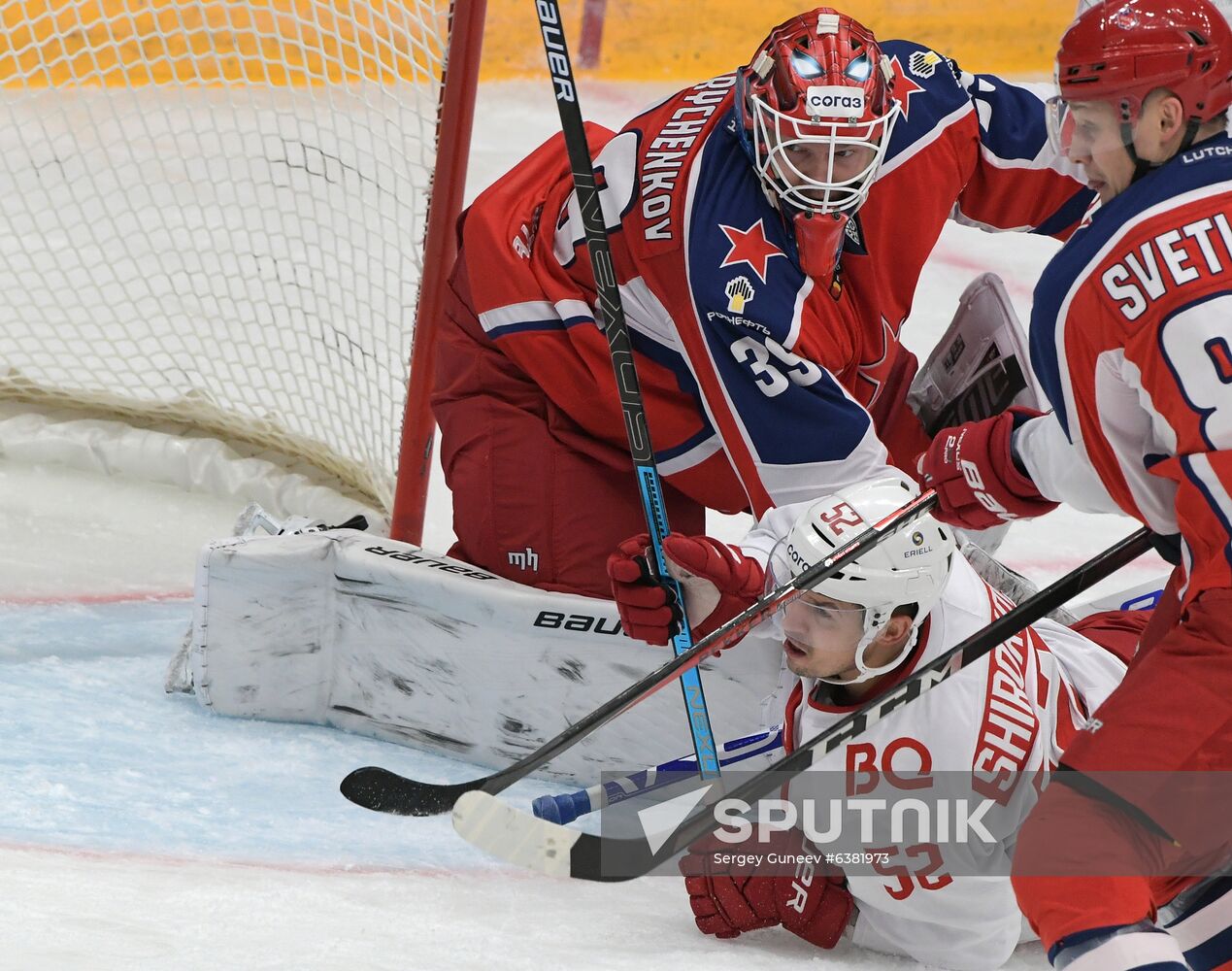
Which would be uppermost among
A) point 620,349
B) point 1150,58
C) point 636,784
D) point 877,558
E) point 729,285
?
point 1150,58

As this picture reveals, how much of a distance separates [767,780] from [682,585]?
458 millimetres

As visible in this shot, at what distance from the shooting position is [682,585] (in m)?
2.15

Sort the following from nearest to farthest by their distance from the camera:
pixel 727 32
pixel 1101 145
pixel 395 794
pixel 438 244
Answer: pixel 1101 145 → pixel 395 794 → pixel 438 244 → pixel 727 32

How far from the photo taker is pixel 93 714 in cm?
250

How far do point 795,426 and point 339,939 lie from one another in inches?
36.2

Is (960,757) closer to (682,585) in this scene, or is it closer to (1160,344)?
(682,585)

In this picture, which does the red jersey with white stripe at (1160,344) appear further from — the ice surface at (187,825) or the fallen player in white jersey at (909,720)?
the ice surface at (187,825)

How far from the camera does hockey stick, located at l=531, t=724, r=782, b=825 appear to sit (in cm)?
211

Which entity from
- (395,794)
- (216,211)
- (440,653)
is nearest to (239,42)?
(216,211)

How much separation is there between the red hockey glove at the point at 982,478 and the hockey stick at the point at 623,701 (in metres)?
0.04

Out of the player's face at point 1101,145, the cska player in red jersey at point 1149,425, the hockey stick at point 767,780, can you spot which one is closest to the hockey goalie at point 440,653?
the hockey stick at point 767,780

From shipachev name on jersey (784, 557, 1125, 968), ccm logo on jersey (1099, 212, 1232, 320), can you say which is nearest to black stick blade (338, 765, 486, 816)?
shipachev name on jersey (784, 557, 1125, 968)

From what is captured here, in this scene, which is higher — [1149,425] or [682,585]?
[1149,425]

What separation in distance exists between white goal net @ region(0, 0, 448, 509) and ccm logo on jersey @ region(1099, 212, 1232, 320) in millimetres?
1870
